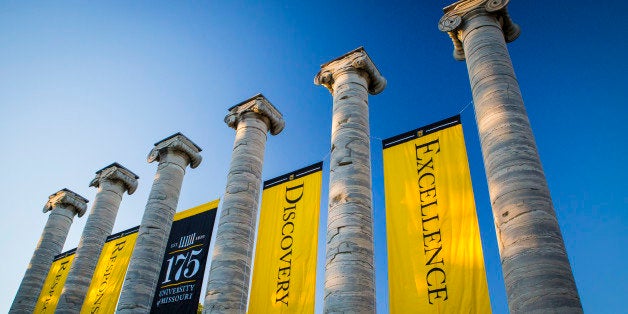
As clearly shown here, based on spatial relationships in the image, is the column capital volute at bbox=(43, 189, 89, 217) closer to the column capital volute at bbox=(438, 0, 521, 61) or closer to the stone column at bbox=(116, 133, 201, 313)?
the stone column at bbox=(116, 133, 201, 313)

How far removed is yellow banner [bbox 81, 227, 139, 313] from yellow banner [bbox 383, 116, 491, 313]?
39.5 feet

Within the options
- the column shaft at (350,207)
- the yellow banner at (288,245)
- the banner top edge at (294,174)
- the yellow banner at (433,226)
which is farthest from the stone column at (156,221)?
the yellow banner at (433,226)

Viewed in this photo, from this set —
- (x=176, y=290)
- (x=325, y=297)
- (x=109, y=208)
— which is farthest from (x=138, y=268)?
(x=325, y=297)

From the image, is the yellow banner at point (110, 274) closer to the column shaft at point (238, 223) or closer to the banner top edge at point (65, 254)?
the banner top edge at point (65, 254)

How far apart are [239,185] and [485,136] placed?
9.46m

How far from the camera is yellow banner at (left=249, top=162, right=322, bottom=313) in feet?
40.4

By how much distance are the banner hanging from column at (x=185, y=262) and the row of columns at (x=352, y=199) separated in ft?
→ 1.53

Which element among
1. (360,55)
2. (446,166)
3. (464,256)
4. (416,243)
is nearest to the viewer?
(464,256)

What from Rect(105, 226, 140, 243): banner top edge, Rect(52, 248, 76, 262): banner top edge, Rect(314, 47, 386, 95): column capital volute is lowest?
Rect(105, 226, 140, 243): banner top edge

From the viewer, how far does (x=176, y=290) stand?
15234 millimetres

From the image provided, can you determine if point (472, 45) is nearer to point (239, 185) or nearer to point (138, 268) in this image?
point (239, 185)

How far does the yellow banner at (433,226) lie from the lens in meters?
9.48

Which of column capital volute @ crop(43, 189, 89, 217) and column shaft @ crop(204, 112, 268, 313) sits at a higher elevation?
column capital volute @ crop(43, 189, 89, 217)

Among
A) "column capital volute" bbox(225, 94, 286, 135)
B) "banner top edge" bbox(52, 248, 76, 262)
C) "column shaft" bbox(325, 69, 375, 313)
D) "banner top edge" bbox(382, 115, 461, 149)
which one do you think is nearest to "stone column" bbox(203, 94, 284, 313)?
"column capital volute" bbox(225, 94, 286, 135)
